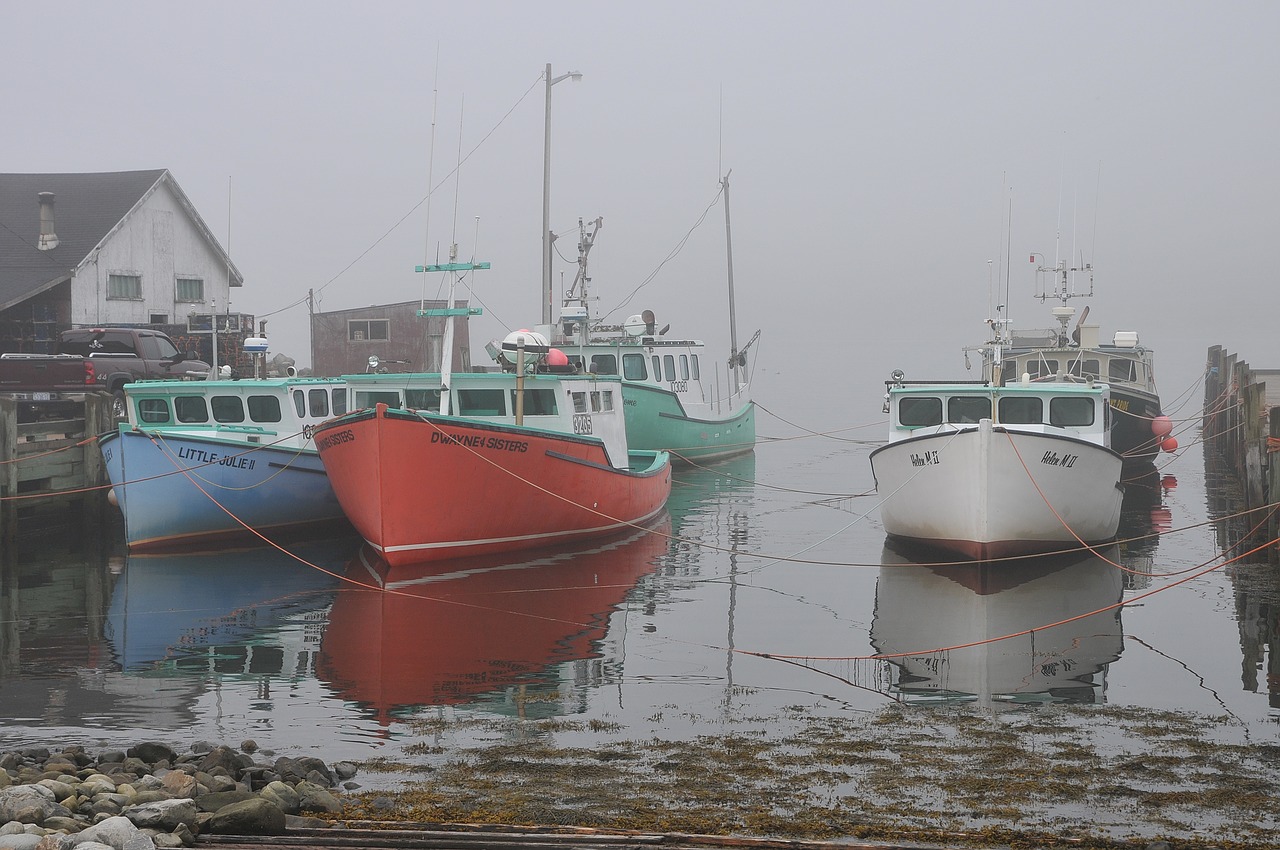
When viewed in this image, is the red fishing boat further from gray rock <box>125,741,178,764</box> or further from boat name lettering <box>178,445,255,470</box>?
gray rock <box>125,741,178,764</box>

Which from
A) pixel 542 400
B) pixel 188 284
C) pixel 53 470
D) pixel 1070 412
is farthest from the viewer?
pixel 188 284

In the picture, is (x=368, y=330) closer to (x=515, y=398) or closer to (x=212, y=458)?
(x=515, y=398)

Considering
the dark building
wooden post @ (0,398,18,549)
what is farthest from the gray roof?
wooden post @ (0,398,18,549)

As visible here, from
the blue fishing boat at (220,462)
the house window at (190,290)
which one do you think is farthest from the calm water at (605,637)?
the house window at (190,290)

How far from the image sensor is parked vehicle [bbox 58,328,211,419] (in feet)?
82.3

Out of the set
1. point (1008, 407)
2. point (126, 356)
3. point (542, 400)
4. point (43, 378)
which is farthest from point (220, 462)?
point (1008, 407)

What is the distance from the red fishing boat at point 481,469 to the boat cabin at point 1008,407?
4.49m

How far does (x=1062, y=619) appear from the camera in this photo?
1305cm

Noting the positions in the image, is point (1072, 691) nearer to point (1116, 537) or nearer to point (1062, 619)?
point (1062, 619)

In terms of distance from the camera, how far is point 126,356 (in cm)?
2630

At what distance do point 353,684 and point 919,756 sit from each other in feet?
15.7

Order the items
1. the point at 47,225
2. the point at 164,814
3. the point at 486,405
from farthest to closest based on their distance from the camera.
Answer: the point at 47,225 → the point at 486,405 → the point at 164,814

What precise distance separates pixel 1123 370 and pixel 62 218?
2966 centimetres

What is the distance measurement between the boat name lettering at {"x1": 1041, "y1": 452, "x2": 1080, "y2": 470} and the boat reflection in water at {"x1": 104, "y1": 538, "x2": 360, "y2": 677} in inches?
347
